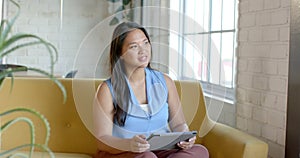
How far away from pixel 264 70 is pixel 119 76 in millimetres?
760

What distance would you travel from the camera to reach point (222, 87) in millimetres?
2816

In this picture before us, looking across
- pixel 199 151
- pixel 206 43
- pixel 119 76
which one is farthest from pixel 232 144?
pixel 206 43

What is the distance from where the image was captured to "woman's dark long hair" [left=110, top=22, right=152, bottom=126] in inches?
71.3

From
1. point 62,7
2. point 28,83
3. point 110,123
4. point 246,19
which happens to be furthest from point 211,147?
point 62,7

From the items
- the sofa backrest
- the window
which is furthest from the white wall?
the sofa backrest

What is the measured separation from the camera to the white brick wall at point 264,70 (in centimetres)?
190

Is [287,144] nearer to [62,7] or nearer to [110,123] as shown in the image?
[110,123]

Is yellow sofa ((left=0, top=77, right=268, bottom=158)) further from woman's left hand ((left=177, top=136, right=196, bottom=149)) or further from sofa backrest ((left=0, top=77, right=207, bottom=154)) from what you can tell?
woman's left hand ((left=177, top=136, right=196, bottom=149))

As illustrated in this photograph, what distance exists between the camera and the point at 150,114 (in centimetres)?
184

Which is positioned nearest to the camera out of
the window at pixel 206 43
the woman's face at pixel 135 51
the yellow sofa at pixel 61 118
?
the woman's face at pixel 135 51

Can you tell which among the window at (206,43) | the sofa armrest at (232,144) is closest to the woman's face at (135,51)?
the sofa armrest at (232,144)

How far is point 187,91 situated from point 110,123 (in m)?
0.63

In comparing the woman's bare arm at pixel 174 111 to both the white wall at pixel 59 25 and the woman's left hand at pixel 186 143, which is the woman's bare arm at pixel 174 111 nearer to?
the woman's left hand at pixel 186 143

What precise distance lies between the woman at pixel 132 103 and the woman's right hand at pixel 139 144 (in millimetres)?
64
